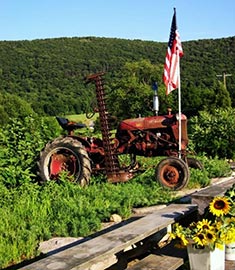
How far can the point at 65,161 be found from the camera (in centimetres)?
905

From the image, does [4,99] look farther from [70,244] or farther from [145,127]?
[70,244]

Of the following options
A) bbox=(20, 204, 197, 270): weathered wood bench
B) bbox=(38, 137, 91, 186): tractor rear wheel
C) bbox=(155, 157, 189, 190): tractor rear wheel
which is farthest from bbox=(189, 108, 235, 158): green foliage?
bbox=(20, 204, 197, 270): weathered wood bench

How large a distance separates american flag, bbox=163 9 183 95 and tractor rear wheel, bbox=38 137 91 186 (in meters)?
2.39

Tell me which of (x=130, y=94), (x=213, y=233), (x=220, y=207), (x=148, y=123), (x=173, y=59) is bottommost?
(x=130, y=94)

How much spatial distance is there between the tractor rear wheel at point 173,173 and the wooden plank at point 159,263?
4868 mm

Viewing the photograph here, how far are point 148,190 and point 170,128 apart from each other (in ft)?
7.41

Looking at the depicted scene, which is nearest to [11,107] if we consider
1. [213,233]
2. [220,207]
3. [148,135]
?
[148,135]

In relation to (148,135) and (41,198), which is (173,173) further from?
(41,198)

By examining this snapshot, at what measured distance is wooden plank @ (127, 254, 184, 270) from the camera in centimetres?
400

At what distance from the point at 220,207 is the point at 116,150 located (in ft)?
18.6

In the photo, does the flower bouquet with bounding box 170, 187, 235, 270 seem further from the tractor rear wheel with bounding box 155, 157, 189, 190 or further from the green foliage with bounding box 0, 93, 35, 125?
the green foliage with bounding box 0, 93, 35, 125

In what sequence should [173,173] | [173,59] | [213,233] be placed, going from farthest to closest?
[173,59]
[173,173]
[213,233]

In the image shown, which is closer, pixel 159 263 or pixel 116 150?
pixel 159 263

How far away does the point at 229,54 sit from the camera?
60.5 metres
